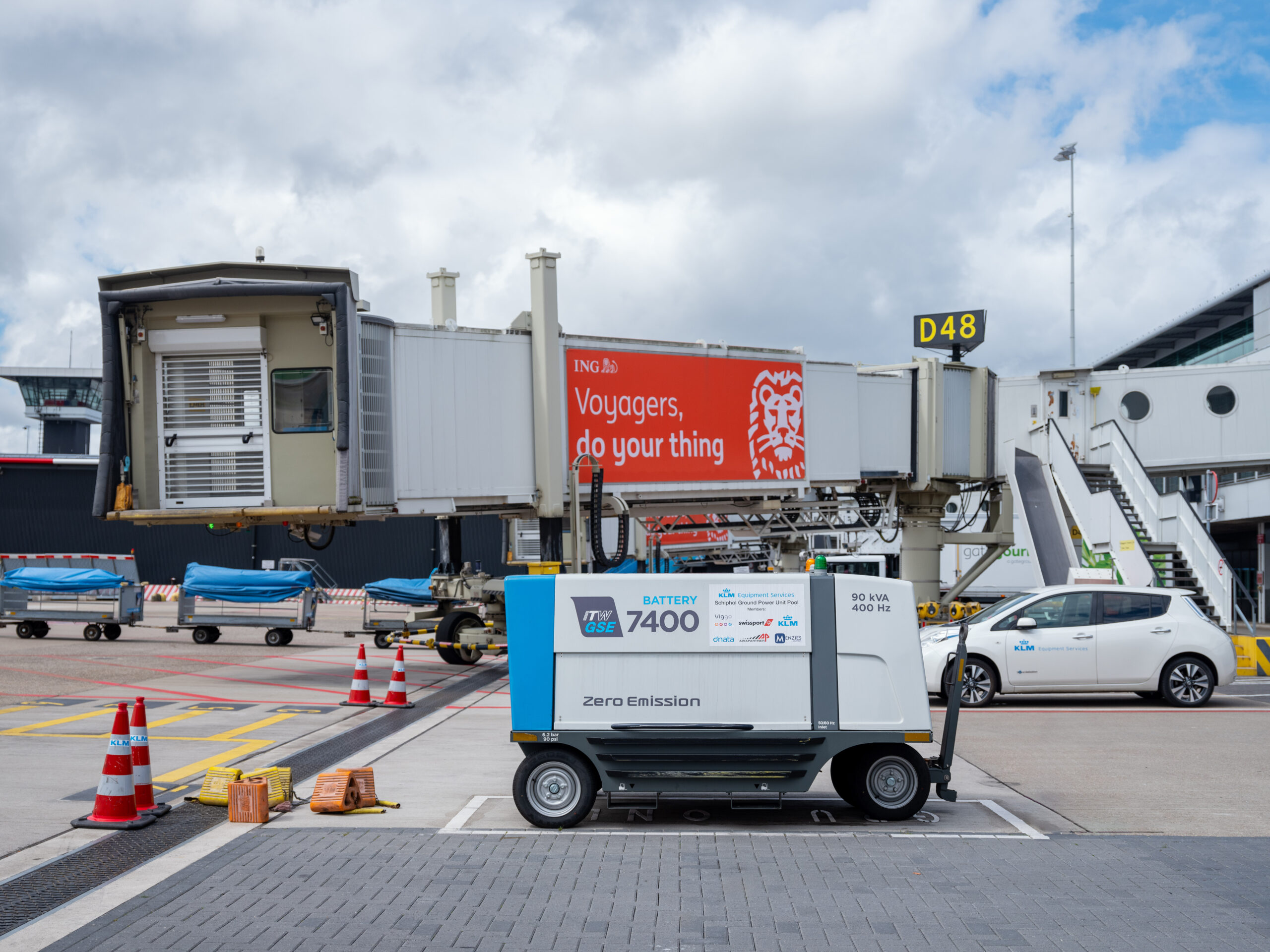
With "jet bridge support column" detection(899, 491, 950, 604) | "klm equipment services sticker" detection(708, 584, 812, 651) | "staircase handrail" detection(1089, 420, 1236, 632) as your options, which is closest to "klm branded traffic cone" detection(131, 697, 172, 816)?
"klm equipment services sticker" detection(708, 584, 812, 651)

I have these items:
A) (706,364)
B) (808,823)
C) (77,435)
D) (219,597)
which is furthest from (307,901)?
(77,435)

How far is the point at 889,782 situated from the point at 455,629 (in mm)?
14150

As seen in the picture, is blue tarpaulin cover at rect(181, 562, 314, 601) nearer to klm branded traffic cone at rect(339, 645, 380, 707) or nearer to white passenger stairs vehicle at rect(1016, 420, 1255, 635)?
klm branded traffic cone at rect(339, 645, 380, 707)

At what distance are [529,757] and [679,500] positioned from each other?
13.9 metres

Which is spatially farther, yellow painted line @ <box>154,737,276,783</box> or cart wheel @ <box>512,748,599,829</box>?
yellow painted line @ <box>154,737,276,783</box>

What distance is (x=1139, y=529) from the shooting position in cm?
2459

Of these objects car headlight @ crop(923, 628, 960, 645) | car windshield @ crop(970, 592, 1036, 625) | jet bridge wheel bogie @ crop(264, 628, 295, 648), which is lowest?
jet bridge wheel bogie @ crop(264, 628, 295, 648)

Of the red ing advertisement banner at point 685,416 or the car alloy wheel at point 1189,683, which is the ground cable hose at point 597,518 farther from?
the car alloy wheel at point 1189,683

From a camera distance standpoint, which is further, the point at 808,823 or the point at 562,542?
the point at 562,542

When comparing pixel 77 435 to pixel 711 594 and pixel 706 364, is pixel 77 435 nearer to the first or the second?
pixel 706 364

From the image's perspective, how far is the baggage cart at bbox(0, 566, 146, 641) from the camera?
27.3m

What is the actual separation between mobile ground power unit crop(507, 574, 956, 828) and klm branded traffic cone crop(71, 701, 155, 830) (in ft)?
9.03

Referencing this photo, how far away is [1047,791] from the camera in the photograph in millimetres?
9078

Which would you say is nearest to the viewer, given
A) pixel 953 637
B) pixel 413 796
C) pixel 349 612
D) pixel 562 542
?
pixel 413 796
